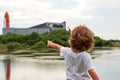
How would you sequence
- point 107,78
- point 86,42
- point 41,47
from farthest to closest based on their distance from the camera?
point 41,47 < point 107,78 < point 86,42

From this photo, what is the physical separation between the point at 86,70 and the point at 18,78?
26.5ft

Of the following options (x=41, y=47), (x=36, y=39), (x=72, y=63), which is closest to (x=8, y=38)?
(x=36, y=39)

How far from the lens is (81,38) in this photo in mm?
2186

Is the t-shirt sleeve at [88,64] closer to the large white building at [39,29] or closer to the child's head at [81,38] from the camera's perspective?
the child's head at [81,38]

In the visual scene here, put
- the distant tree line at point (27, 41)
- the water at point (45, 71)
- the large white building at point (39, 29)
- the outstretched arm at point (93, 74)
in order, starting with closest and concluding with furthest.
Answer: the outstretched arm at point (93, 74) < the water at point (45, 71) < the distant tree line at point (27, 41) < the large white building at point (39, 29)

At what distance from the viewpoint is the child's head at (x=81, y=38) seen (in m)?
2.18

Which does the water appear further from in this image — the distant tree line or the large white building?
the large white building

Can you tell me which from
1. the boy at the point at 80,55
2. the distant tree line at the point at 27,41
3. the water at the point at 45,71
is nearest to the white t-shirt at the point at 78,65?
the boy at the point at 80,55

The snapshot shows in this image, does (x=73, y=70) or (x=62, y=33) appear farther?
(x=62, y=33)

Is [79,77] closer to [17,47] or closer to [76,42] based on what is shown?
[76,42]

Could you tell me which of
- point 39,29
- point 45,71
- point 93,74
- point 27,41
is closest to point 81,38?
point 93,74

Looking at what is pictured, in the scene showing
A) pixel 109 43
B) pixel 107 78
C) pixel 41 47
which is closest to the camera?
pixel 107 78

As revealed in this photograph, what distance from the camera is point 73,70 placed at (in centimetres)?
226

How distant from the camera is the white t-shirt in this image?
87.6 inches
